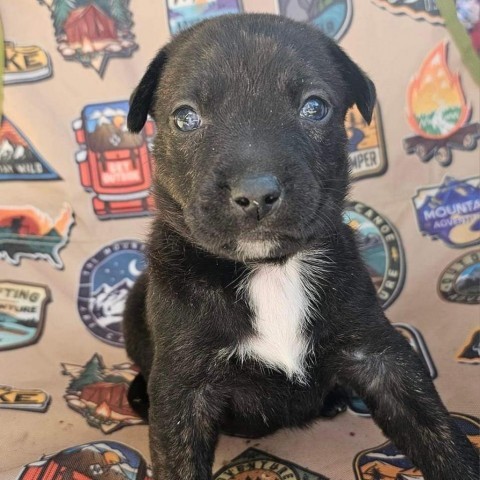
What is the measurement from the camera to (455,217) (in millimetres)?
3975

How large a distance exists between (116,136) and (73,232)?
62cm

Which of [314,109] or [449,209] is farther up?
[314,109]

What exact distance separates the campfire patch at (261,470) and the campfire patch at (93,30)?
238cm

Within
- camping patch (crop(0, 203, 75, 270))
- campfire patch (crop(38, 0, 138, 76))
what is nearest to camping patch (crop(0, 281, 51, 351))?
camping patch (crop(0, 203, 75, 270))

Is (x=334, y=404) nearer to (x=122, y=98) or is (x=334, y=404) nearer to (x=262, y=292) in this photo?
(x=262, y=292)

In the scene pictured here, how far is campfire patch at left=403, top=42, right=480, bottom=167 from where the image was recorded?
157 inches

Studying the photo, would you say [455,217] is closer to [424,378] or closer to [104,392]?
[424,378]

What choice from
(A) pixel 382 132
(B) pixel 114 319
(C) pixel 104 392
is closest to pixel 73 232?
(B) pixel 114 319

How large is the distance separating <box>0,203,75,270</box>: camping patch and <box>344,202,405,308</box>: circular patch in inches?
66.3

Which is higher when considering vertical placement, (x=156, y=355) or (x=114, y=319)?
(x=156, y=355)

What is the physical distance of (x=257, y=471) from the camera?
2836 mm

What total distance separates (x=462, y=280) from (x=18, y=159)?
2622mm

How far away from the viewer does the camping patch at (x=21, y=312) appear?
3.75m

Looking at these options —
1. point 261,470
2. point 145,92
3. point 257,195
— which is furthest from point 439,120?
point 257,195
